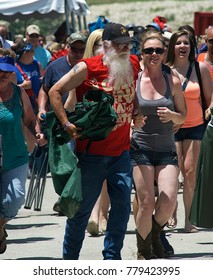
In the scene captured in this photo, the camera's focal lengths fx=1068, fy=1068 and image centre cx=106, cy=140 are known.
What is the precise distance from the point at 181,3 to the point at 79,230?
64316mm

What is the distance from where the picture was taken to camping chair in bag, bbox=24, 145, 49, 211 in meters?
12.3

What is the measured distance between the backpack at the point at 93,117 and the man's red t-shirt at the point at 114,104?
4.2 inches

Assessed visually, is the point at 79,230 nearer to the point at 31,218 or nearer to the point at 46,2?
the point at 31,218

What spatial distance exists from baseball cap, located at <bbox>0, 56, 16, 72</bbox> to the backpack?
126cm

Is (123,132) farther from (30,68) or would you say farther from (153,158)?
(30,68)

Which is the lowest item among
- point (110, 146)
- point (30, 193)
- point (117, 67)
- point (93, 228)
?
point (30, 193)

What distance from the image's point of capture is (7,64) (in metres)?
8.93

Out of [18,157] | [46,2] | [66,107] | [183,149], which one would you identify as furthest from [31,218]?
[46,2]

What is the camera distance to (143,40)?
8.98 meters

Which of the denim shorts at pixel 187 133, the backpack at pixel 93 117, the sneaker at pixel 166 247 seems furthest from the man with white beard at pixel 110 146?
the denim shorts at pixel 187 133

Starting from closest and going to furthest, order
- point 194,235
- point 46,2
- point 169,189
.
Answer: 1. point 169,189
2. point 194,235
3. point 46,2

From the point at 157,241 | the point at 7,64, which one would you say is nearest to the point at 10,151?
the point at 7,64

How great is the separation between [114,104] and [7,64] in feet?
4.62

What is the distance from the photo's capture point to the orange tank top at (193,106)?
10445 mm
